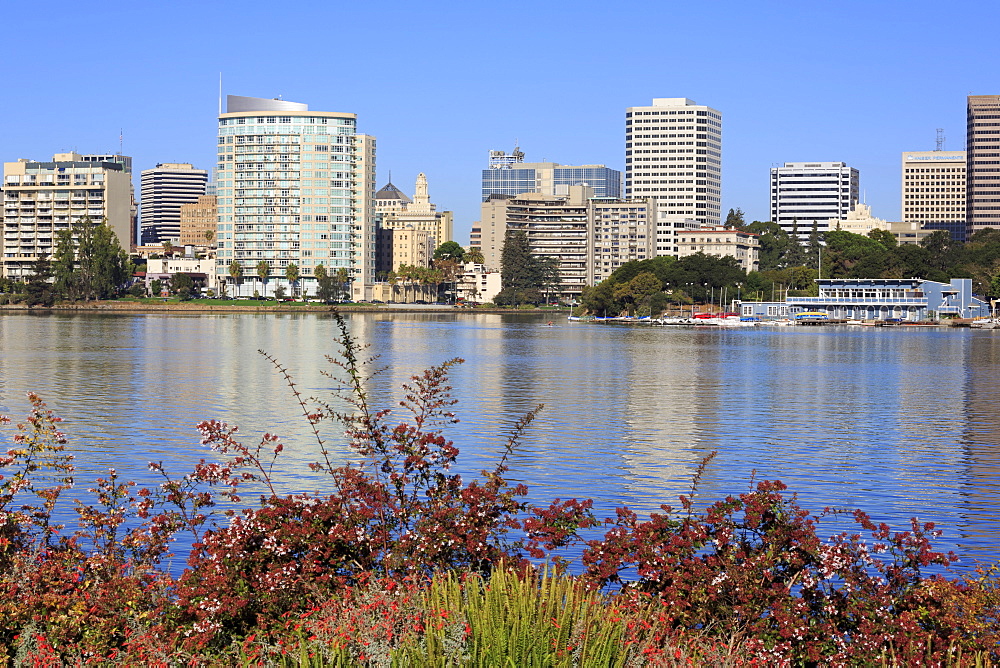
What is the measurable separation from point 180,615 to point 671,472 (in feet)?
55.6

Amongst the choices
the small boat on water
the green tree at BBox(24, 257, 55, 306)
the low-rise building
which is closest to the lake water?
the small boat on water

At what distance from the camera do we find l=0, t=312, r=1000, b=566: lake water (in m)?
23.2

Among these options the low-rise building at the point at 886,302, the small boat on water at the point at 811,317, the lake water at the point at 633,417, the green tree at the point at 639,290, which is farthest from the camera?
the green tree at the point at 639,290

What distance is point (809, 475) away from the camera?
2522cm

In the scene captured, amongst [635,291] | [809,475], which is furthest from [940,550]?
[635,291]

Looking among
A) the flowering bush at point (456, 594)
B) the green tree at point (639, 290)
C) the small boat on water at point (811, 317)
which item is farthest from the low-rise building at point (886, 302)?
the flowering bush at point (456, 594)

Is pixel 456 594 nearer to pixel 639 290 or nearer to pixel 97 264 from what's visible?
pixel 639 290

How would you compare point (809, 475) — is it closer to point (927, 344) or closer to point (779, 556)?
point (779, 556)

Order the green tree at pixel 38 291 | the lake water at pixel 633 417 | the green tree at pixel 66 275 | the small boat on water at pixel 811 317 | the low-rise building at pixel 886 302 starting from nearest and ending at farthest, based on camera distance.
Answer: the lake water at pixel 633 417 → the small boat on water at pixel 811 317 → the low-rise building at pixel 886 302 → the green tree at pixel 66 275 → the green tree at pixel 38 291

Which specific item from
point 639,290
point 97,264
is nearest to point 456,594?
point 639,290

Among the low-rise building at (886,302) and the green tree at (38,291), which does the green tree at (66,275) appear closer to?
the green tree at (38,291)

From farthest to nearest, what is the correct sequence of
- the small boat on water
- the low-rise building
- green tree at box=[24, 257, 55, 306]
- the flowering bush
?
green tree at box=[24, 257, 55, 306] → the low-rise building → the small boat on water → the flowering bush

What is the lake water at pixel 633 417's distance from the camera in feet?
76.2

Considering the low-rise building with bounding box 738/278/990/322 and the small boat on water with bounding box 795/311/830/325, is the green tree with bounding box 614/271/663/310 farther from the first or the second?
the small boat on water with bounding box 795/311/830/325
